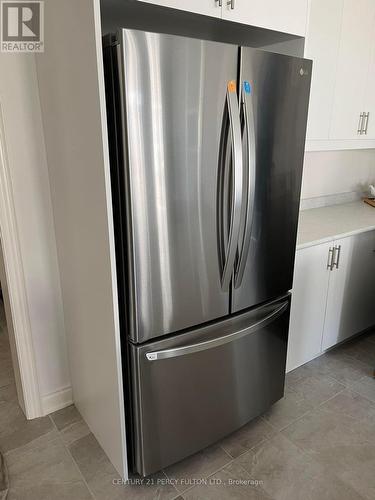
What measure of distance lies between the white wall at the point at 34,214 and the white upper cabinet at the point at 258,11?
0.68 m

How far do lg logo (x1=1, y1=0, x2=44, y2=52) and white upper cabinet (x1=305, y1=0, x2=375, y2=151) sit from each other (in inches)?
53.2

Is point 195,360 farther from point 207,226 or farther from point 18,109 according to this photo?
point 18,109

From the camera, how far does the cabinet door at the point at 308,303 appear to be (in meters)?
2.17

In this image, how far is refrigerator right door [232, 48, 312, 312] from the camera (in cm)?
145

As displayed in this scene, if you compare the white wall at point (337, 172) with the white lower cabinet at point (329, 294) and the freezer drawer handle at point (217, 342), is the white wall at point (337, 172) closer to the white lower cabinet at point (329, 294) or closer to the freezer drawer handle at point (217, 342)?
the white lower cabinet at point (329, 294)

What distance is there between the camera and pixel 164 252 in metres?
1.39

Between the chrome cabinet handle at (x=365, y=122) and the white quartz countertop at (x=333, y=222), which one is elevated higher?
the chrome cabinet handle at (x=365, y=122)

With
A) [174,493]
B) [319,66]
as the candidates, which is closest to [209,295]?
[174,493]

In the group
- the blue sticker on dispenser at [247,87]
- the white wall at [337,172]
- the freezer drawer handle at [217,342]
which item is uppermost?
the blue sticker on dispenser at [247,87]

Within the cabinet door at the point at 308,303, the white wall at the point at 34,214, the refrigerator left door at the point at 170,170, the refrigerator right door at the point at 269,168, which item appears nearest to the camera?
the refrigerator left door at the point at 170,170

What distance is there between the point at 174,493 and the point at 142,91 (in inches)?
62.9

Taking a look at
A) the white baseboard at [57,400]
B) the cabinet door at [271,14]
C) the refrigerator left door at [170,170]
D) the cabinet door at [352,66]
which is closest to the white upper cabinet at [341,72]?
the cabinet door at [352,66]

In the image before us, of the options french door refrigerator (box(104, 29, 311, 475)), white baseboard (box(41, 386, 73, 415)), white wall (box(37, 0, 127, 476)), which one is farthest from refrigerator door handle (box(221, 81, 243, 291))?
white baseboard (box(41, 386, 73, 415))

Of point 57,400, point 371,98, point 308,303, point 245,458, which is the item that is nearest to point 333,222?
point 308,303
